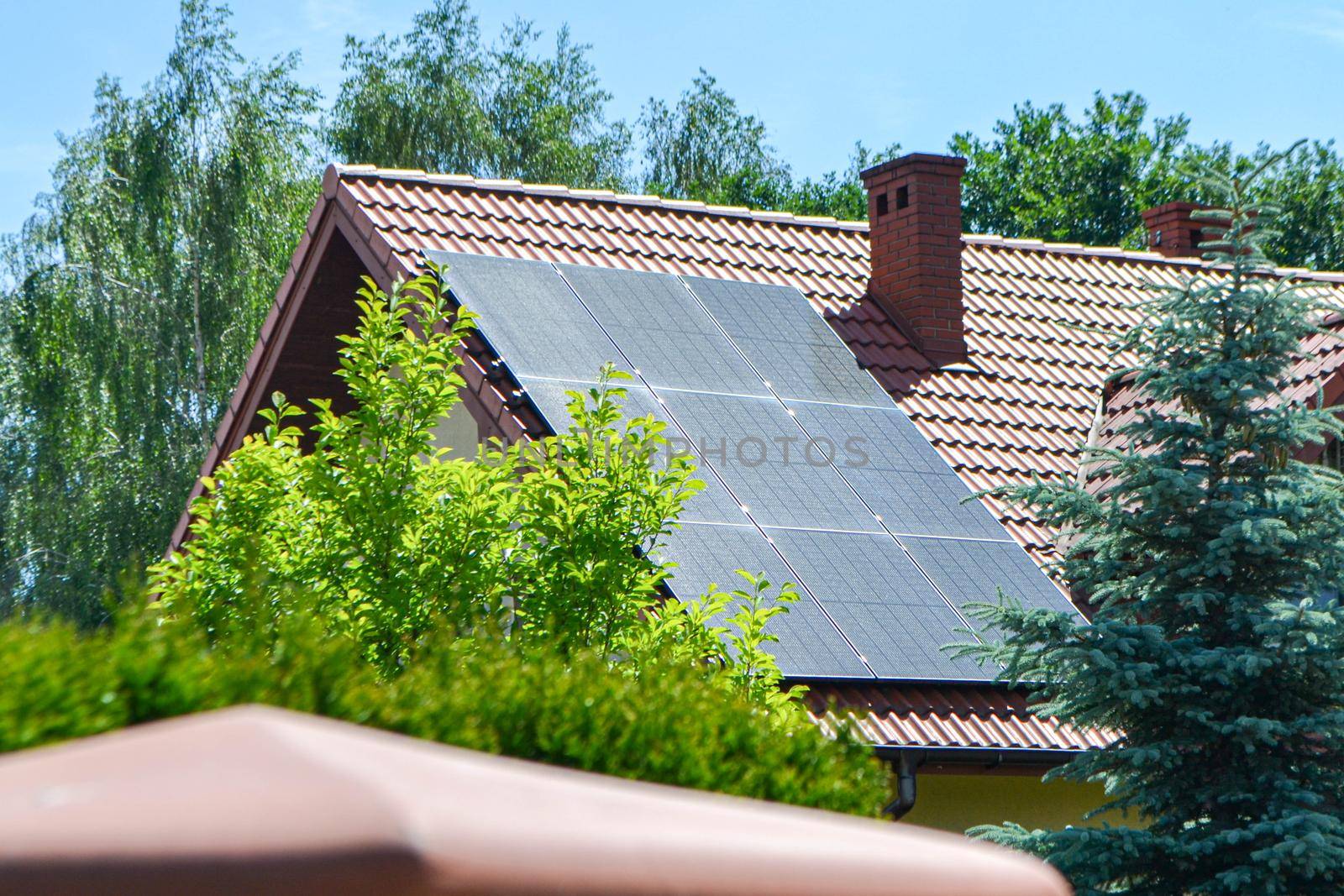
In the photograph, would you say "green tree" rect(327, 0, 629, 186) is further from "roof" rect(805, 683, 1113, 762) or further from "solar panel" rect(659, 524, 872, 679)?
"roof" rect(805, 683, 1113, 762)

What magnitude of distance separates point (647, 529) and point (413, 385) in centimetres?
128

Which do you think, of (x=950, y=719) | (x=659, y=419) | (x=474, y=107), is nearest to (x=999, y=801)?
(x=950, y=719)

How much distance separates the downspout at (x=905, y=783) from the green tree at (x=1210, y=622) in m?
Answer: 1.39

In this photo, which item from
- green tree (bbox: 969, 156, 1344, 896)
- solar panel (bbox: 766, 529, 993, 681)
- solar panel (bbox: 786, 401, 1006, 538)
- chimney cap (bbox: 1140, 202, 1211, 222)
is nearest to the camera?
green tree (bbox: 969, 156, 1344, 896)

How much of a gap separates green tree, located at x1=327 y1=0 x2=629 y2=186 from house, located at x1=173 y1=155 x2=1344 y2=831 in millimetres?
20259

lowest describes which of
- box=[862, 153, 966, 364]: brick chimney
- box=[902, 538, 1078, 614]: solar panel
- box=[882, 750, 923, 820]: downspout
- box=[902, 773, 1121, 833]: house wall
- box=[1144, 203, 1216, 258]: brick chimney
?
box=[902, 773, 1121, 833]: house wall

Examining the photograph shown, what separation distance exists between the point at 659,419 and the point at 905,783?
282cm

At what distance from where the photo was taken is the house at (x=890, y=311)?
11492mm

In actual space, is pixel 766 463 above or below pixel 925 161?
below

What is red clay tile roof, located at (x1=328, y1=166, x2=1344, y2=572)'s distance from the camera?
42.7 ft

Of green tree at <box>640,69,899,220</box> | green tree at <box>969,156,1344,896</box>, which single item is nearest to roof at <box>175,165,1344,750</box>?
green tree at <box>969,156,1344,896</box>

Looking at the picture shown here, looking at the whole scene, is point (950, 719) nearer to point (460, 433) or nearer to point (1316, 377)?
point (1316, 377)

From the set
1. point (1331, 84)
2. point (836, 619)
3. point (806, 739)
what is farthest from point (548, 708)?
point (1331, 84)

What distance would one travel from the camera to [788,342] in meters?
13.3
